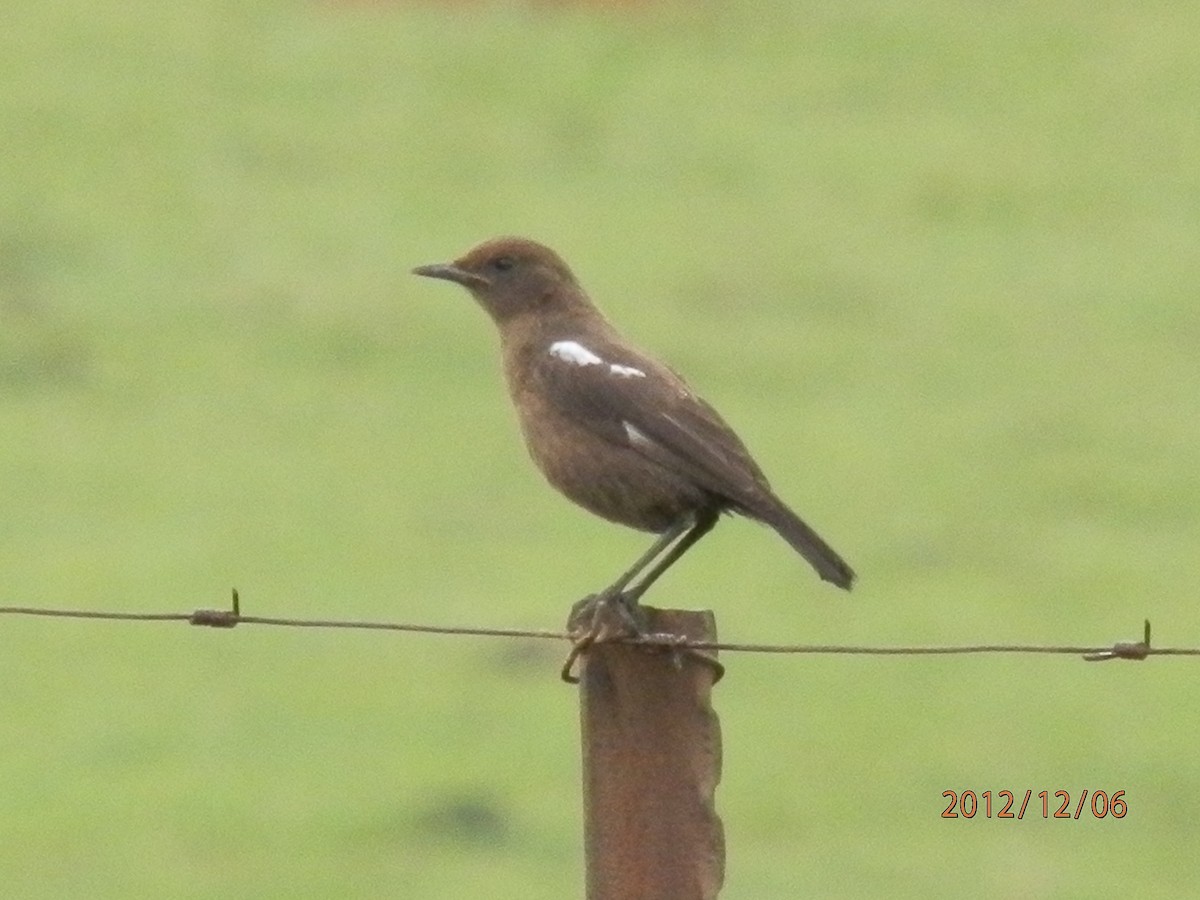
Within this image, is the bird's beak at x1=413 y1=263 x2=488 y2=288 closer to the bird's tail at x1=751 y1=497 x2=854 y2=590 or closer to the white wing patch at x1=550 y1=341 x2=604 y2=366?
the white wing patch at x1=550 y1=341 x2=604 y2=366

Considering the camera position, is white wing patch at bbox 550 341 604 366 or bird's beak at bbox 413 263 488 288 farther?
bird's beak at bbox 413 263 488 288

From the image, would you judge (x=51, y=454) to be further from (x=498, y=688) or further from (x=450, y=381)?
(x=498, y=688)

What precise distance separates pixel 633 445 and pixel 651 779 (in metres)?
1.84

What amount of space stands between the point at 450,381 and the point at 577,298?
→ 1672 centimetres

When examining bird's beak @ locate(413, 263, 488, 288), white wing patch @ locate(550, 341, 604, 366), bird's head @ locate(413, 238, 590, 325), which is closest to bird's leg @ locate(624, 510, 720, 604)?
white wing patch @ locate(550, 341, 604, 366)

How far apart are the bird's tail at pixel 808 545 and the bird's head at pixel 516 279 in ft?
4.53

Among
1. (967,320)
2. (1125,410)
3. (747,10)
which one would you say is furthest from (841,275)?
(747,10)

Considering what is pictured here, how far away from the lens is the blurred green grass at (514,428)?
55.3 ft

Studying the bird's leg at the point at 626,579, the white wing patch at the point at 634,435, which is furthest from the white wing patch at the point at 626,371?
the bird's leg at the point at 626,579

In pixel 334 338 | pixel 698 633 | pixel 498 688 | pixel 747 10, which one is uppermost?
pixel 747 10

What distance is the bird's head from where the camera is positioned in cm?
891

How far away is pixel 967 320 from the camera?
2825cm

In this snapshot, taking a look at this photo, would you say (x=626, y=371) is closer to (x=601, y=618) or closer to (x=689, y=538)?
(x=689, y=538)

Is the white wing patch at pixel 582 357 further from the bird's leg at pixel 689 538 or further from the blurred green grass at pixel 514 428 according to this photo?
the blurred green grass at pixel 514 428
